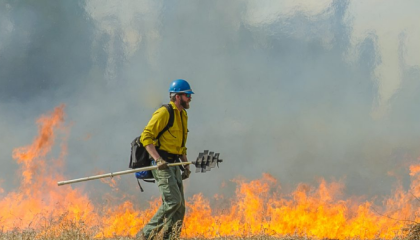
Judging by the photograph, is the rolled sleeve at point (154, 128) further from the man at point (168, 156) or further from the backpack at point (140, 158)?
the backpack at point (140, 158)

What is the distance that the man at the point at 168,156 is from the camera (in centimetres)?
693

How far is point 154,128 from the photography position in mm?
6941

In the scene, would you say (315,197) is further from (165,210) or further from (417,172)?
(165,210)

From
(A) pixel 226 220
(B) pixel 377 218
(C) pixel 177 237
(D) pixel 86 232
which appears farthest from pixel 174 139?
(B) pixel 377 218

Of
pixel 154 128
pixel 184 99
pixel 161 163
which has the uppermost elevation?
pixel 184 99

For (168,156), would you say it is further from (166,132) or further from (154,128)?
(154,128)

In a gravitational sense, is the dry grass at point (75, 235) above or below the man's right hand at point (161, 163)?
below

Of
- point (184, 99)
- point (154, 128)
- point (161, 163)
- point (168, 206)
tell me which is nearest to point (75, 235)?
point (168, 206)

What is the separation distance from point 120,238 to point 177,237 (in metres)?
2.00

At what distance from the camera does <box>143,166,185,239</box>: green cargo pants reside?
6.98 metres

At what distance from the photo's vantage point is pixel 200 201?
1173 centimetres

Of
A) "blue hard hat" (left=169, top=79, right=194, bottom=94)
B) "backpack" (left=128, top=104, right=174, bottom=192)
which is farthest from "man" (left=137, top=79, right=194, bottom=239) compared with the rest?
"backpack" (left=128, top=104, right=174, bottom=192)

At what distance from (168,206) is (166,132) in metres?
1.09

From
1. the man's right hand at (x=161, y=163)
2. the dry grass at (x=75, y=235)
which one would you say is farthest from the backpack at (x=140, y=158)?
the dry grass at (x=75, y=235)
